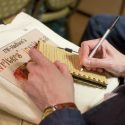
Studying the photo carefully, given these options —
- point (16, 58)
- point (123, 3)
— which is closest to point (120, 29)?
point (16, 58)

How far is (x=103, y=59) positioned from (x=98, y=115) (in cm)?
19

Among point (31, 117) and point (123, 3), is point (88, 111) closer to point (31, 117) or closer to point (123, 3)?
point (31, 117)

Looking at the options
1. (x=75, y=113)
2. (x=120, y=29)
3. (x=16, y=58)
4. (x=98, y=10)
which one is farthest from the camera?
(x=98, y=10)

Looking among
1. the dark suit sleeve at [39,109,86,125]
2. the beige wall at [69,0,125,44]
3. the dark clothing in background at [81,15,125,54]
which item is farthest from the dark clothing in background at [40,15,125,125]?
the beige wall at [69,0,125,44]

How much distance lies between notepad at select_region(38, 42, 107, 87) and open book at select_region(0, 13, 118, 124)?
0.02 meters

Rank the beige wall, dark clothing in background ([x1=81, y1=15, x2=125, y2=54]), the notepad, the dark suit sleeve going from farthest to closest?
the beige wall, dark clothing in background ([x1=81, y1=15, x2=125, y2=54]), the notepad, the dark suit sleeve

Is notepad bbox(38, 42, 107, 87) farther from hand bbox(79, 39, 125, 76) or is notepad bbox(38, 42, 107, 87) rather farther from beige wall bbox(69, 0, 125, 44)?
beige wall bbox(69, 0, 125, 44)

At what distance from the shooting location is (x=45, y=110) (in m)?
0.74

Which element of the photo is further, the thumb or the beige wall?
the beige wall

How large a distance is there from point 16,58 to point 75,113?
22 cm

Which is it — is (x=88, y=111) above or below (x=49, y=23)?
above

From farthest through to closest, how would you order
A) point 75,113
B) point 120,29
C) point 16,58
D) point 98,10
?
point 98,10
point 120,29
point 16,58
point 75,113

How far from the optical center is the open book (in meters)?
0.75

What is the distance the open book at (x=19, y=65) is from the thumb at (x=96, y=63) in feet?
0.14
